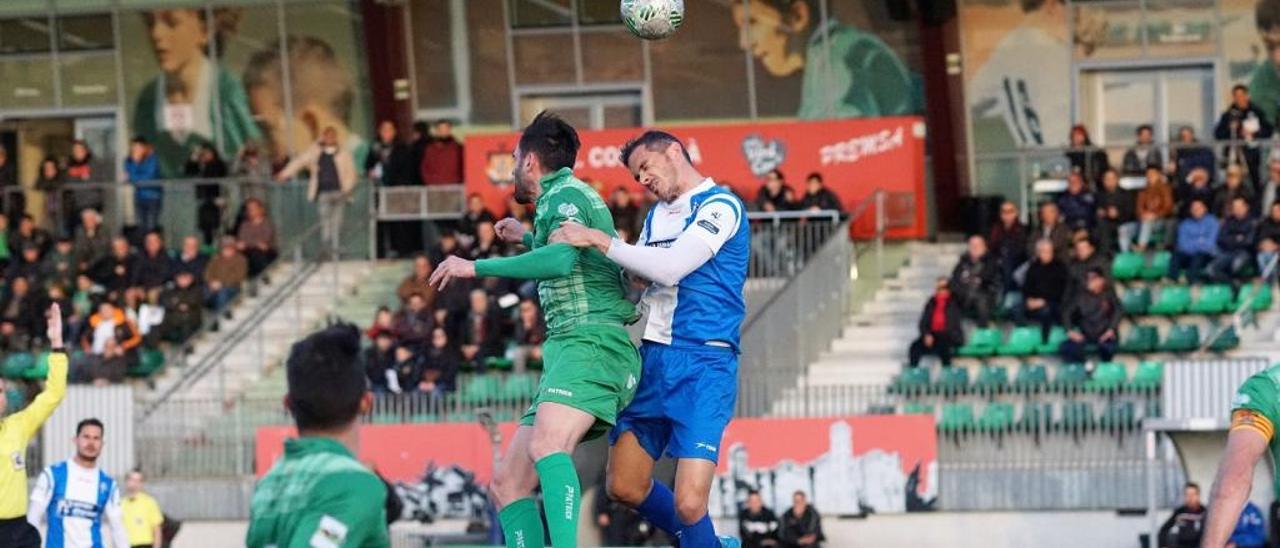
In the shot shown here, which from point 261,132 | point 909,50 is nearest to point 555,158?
point 909,50

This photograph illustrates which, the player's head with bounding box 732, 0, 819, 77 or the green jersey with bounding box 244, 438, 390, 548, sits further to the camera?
the player's head with bounding box 732, 0, 819, 77

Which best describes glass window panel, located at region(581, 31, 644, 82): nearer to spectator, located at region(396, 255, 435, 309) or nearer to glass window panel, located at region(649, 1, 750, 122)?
glass window panel, located at region(649, 1, 750, 122)

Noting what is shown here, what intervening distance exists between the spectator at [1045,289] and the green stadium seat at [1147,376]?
123 centimetres

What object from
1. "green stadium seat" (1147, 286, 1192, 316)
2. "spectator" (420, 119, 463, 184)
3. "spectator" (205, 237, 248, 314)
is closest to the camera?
"green stadium seat" (1147, 286, 1192, 316)

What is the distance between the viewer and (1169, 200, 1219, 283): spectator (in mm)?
24312

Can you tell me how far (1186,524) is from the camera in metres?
20.5

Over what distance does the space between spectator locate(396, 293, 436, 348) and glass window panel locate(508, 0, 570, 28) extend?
6001mm

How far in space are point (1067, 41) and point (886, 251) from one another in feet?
12.8

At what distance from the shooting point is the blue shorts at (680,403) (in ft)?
32.4

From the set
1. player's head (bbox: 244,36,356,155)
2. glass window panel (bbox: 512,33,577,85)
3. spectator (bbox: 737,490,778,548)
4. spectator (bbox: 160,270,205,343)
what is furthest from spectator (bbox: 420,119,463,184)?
spectator (bbox: 737,490,778,548)

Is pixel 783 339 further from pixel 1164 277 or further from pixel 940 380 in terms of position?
pixel 1164 277

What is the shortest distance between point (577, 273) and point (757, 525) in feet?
40.7

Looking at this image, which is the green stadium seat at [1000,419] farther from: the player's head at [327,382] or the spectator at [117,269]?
the player's head at [327,382]

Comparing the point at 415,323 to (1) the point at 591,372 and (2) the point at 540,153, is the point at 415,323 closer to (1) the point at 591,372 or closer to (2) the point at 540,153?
(2) the point at 540,153
